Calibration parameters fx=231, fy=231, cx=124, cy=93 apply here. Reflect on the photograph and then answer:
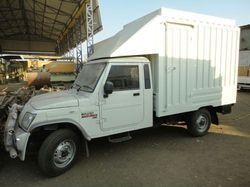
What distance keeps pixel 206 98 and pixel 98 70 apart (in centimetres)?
314

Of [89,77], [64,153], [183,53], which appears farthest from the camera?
[183,53]

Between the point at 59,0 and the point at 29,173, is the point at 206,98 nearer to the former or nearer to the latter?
the point at 29,173

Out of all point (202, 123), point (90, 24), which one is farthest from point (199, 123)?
point (90, 24)

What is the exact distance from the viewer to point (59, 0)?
1589 cm

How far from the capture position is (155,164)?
476 centimetres

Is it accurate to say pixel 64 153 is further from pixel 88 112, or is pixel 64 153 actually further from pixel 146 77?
pixel 146 77

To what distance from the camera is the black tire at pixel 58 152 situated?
407 cm

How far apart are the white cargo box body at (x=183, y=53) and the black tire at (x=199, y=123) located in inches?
10.9

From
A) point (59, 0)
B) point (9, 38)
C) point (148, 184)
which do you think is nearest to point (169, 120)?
point (148, 184)

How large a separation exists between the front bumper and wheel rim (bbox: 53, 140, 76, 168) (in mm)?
569

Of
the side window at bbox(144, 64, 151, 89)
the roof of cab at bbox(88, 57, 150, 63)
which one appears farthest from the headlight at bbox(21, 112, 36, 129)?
the side window at bbox(144, 64, 151, 89)

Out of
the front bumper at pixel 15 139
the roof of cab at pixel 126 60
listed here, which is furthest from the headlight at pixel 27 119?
the roof of cab at pixel 126 60

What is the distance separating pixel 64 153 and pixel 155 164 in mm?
1843

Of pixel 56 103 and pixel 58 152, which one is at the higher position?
pixel 56 103
